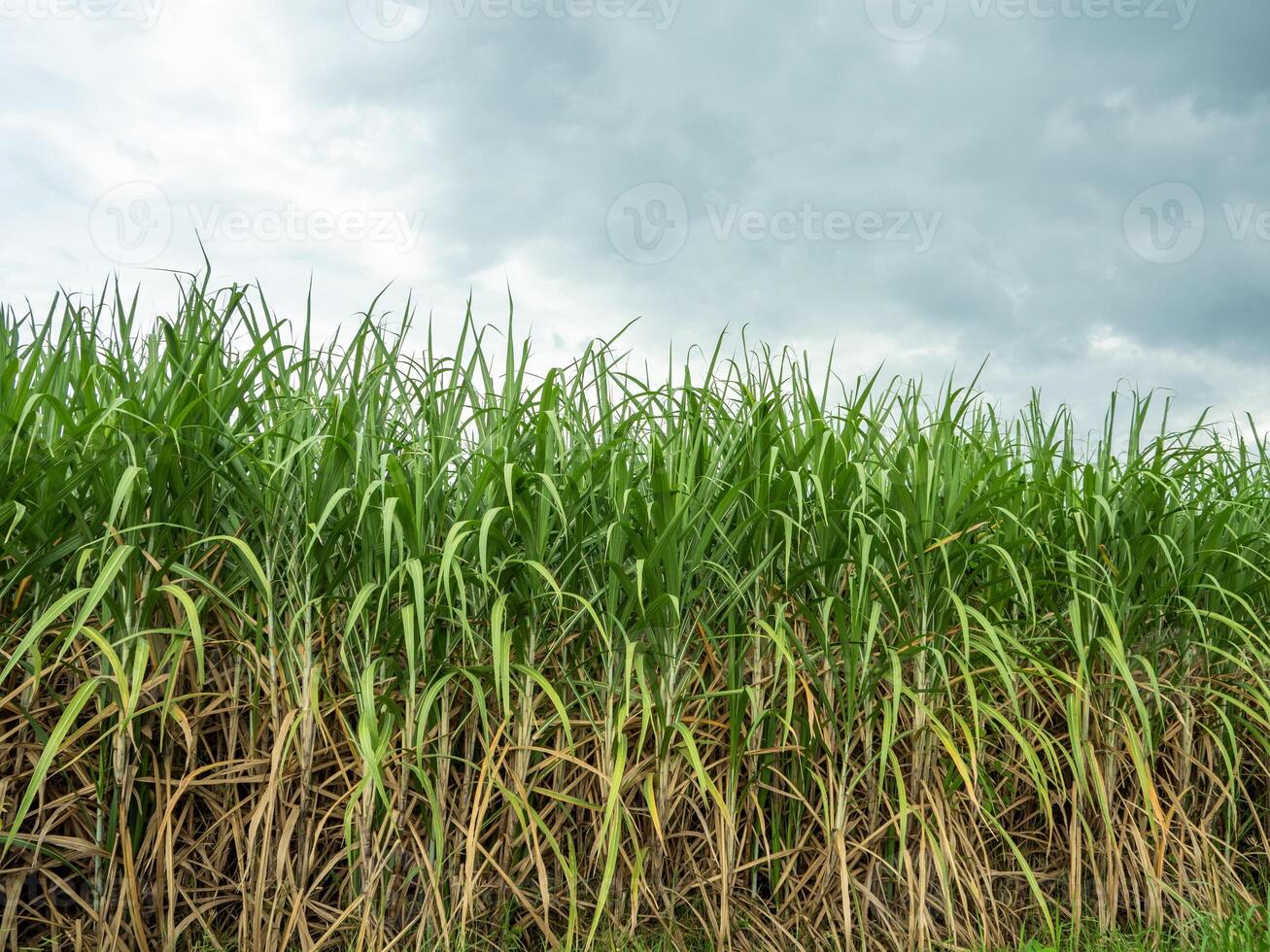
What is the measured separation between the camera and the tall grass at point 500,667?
1.84 meters

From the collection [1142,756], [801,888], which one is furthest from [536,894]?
[1142,756]

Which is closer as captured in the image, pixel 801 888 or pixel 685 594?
pixel 685 594

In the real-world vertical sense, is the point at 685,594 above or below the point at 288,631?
above

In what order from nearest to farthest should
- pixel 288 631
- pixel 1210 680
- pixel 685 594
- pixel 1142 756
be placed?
pixel 288 631
pixel 685 594
pixel 1142 756
pixel 1210 680

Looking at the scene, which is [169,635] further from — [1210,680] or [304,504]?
[1210,680]

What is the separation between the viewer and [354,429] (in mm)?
2102

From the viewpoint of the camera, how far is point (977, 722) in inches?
80.3

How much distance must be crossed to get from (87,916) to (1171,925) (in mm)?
2862

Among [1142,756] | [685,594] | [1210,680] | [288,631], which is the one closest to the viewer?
[288,631]

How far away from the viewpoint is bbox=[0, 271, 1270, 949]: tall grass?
184cm

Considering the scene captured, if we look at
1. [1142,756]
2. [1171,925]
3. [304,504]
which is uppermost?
[304,504]

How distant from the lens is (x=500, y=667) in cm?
174

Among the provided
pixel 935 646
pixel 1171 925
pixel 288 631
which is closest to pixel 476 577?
pixel 288 631

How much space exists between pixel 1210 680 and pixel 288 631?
2718 mm
